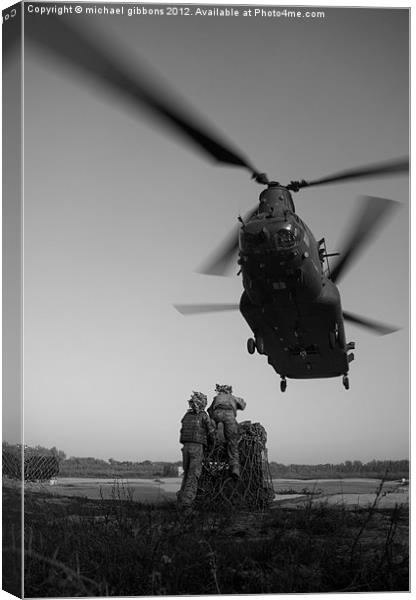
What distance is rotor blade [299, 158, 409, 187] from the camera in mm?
12375

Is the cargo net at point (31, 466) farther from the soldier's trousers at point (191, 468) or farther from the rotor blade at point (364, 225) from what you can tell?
the rotor blade at point (364, 225)

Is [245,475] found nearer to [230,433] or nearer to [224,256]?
[230,433]

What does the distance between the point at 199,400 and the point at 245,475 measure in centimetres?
138

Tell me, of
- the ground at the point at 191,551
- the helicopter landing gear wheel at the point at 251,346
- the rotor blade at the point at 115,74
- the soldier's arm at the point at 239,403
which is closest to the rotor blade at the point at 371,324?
A: the helicopter landing gear wheel at the point at 251,346

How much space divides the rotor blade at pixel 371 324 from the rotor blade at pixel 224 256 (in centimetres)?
222

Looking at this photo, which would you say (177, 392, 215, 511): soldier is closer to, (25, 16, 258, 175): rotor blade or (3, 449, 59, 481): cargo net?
(3, 449, 59, 481): cargo net

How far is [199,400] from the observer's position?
1352cm

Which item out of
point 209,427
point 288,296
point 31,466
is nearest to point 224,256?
point 288,296

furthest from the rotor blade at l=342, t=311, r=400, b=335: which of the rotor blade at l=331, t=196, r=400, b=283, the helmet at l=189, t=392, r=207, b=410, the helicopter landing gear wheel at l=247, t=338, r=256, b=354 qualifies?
the helmet at l=189, t=392, r=207, b=410

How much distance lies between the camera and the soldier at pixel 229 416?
44.9 ft

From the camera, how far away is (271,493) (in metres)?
13.8

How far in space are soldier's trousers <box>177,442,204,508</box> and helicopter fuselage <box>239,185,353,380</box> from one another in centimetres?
198

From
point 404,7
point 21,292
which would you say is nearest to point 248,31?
point 404,7

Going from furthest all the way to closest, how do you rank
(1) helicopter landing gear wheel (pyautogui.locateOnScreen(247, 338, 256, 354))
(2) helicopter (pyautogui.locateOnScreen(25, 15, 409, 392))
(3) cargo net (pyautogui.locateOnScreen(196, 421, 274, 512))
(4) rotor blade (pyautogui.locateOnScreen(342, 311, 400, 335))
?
1. (1) helicopter landing gear wheel (pyautogui.locateOnScreen(247, 338, 256, 354))
2. (3) cargo net (pyautogui.locateOnScreen(196, 421, 274, 512))
3. (4) rotor blade (pyautogui.locateOnScreen(342, 311, 400, 335))
4. (2) helicopter (pyautogui.locateOnScreen(25, 15, 409, 392))
